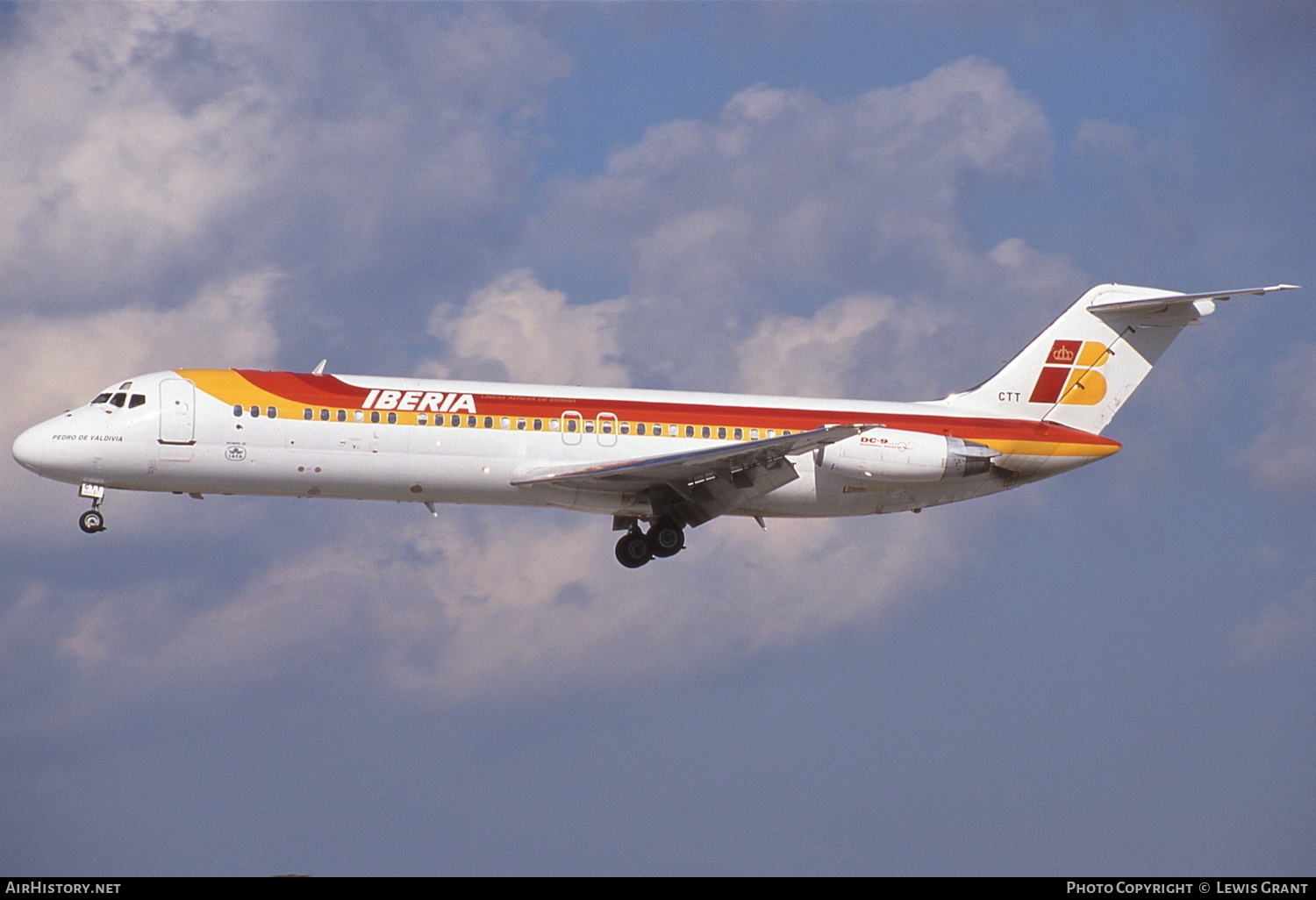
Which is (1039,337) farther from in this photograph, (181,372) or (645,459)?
(181,372)

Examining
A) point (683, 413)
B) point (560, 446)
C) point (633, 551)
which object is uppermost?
point (683, 413)

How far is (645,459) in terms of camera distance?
118 ft

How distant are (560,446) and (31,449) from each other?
11379mm

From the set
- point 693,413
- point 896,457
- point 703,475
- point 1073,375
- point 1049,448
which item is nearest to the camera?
point 703,475

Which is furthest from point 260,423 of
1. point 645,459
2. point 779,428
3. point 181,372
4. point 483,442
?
point 779,428

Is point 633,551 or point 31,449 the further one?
point 633,551

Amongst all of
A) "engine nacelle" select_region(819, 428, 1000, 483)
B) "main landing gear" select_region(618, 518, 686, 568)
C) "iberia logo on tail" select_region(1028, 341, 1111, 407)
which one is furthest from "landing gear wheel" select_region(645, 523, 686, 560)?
"iberia logo on tail" select_region(1028, 341, 1111, 407)

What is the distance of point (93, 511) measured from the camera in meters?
35.7

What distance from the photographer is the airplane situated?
35.2 m

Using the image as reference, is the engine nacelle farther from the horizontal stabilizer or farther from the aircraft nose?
Answer: the aircraft nose

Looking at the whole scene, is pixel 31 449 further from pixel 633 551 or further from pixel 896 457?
pixel 896 457

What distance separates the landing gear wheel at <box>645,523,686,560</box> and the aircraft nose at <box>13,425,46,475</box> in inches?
539

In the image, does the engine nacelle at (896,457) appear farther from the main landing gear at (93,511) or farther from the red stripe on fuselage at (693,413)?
the main landing gear at (93,511)

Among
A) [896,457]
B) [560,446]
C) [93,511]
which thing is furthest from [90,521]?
[896,457]
